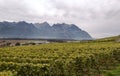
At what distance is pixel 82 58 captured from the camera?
33688mm

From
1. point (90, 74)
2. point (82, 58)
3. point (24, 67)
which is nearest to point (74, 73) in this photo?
point (82, 58)

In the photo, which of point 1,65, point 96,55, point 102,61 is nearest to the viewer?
point 1,65

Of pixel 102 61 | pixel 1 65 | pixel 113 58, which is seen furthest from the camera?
pixel 113 58

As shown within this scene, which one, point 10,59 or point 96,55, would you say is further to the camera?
point 96,55

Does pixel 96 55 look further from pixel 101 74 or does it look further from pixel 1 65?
pixel 1 65

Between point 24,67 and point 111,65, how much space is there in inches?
963

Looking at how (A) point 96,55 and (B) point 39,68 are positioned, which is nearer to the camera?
(B) point 39,68

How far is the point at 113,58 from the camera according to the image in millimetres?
49094

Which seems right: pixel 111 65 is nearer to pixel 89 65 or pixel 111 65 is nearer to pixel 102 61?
pixel 102 61

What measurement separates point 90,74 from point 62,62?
9.00m

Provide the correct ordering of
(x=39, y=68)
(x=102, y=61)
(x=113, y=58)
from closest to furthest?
(x=39, y=68), (x=102, y=61), (x=113, y=58)

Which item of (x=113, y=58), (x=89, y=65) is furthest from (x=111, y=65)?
(x=89, y=65)

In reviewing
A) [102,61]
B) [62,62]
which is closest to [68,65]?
[62,62]

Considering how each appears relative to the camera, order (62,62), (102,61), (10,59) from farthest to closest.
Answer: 1. (102,61)
2. (10,59)
3. (62,62)
